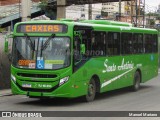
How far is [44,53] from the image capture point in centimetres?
1358

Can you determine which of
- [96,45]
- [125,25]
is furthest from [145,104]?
[125,25]

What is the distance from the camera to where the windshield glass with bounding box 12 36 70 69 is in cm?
1344

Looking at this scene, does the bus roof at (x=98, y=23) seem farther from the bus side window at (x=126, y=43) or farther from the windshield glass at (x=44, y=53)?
the windshield glass at (x=44, y=53)

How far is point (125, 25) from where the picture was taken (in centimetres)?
1842

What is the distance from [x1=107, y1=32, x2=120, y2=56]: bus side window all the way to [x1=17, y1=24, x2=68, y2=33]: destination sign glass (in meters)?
3.01

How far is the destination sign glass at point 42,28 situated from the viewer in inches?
538

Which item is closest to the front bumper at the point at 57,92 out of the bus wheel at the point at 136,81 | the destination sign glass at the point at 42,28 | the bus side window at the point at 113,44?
the destination sign glass at the point at 42,28

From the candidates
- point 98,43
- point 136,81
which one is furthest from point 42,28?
point 136,81

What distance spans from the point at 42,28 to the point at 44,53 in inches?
34.1

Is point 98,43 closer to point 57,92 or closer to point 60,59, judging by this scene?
point 60,59

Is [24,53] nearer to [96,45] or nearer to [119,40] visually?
[96,45]

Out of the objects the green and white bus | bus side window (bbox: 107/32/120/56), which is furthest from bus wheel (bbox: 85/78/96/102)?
bus side window (bbox: 107/32/120/56)

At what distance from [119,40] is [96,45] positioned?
7.32ft

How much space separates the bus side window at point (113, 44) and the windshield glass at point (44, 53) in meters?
3.11
